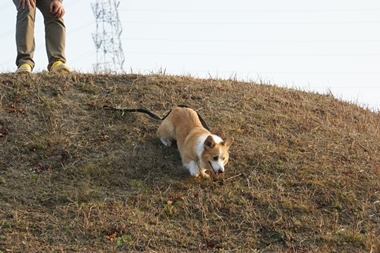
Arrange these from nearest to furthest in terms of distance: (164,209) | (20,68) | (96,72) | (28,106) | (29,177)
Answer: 1. (164,209)
2. (29,177)
3. (28,106)
4. (20,68)
5. (96,72)

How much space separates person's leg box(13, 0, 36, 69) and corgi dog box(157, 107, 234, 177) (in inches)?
102

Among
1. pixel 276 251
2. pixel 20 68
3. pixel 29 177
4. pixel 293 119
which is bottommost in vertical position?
pixel 276 251

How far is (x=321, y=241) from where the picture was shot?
6.35 metres

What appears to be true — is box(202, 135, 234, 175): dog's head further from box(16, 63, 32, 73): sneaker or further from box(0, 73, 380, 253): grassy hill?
box(16, 63, 32, 73): sneaker

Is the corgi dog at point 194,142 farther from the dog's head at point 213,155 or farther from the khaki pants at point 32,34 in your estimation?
the khaki pants at point 32,34

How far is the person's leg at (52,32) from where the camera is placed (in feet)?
29.8

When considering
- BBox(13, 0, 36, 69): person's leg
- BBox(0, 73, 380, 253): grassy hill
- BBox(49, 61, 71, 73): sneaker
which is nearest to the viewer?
BBox(0, 73, 380, 253): grassy hill

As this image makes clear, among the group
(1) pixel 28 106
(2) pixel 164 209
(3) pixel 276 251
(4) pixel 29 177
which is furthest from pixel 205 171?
(1) pixel 28 106

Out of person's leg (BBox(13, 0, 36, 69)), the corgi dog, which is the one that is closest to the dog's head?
the corgi dog

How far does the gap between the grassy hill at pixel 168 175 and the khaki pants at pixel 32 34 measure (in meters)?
0.40

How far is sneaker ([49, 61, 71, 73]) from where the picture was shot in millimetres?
9417

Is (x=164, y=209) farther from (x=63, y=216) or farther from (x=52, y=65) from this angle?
(x=52, y=65)

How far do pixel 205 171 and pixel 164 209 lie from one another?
3.38 feet

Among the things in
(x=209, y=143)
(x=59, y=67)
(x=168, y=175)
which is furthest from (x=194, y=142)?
(x=59, y=67)
